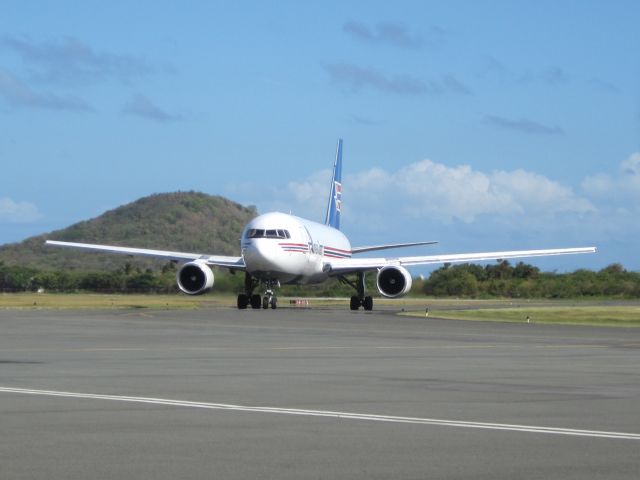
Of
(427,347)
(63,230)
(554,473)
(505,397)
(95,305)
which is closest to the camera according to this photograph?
(554,473)

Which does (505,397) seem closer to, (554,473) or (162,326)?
(554,473)

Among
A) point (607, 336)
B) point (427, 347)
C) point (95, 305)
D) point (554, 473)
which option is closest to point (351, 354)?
point (427, 347)

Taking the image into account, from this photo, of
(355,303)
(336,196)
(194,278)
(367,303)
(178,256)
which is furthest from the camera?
(336,196)

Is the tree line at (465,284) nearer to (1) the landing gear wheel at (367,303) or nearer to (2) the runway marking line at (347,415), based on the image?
(1) the landing gear wheel at (367,303)

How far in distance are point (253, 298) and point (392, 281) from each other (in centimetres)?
612

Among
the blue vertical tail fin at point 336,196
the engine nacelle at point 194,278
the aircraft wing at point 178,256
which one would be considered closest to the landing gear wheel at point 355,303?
the aircraft wing at point 178,256

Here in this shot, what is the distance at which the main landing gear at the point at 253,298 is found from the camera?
5219cm

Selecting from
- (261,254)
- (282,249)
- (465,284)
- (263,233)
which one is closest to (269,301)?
(282,249)

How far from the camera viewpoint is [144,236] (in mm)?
189875

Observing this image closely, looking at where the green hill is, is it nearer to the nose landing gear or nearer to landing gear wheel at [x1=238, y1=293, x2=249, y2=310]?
landing gear wheel at [x1=238, y1=293, x2=249, y2=310]

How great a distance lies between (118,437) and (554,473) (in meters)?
3.79

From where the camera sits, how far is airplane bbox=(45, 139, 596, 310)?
168 ft

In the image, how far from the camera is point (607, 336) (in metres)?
30.9

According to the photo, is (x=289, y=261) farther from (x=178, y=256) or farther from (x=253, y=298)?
(x=178, y=256)
